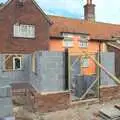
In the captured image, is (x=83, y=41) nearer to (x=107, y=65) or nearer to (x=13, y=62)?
(x=13, y=62)

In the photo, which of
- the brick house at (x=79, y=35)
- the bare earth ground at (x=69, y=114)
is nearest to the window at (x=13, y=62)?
the brick house at (x=79, y=35)

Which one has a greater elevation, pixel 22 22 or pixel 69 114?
pixel 22 22

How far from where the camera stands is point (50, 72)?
1199 cm

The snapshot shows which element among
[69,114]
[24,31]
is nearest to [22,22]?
[24,31]

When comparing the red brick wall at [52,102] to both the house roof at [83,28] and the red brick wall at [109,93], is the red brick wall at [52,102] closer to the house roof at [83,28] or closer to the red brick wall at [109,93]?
the red brick wall at [109,93]

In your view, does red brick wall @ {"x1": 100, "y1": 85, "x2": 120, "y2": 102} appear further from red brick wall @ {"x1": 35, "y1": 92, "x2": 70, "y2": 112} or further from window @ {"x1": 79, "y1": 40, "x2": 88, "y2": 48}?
window @ {"x1": 79, "y1": 40, "x2": 88, "y2": 48}

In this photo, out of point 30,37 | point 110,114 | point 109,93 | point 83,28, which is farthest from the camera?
point 83,28

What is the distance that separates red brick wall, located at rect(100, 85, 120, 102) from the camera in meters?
12.9

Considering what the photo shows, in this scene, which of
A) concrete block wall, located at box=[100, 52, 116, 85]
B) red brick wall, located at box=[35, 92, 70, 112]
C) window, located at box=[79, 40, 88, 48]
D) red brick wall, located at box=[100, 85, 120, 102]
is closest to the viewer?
red brick wall, located at box=[35, 92, 70, 112]

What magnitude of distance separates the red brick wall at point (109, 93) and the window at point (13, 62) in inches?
427

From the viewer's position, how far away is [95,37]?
29.3m

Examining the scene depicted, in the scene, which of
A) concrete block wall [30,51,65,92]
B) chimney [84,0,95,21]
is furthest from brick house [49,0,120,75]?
concrete block wall [30,51,65,92]

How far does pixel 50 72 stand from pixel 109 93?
3.03 meters

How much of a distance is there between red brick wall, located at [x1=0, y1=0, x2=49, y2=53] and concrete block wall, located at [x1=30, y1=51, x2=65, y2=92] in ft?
39.0
